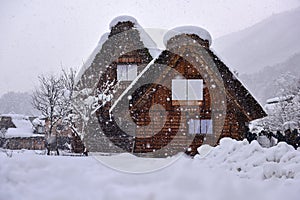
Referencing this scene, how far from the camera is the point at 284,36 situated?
55.8 meters

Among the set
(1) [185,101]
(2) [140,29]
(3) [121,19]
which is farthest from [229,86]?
(3) [121,19]

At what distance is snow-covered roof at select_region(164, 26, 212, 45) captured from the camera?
40.1ft

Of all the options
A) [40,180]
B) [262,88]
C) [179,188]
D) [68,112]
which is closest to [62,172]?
[40,180]

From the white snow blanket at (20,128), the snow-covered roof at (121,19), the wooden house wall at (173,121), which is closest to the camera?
the wooden house wall at (173,121)

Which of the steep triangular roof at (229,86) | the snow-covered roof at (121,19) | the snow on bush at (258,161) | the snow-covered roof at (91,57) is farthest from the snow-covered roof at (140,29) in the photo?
the snow on bush at (258,161)

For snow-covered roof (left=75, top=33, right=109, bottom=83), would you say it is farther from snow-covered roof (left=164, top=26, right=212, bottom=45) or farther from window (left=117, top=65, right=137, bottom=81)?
snow-covered roof (left=164, top=26, right=212, bottom=45)

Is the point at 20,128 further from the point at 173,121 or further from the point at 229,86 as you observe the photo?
the point at 229,86

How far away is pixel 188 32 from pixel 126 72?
209 inches

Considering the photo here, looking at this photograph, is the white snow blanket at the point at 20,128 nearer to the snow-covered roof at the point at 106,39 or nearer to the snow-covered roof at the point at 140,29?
the snow-covered roof at the point at 106,39

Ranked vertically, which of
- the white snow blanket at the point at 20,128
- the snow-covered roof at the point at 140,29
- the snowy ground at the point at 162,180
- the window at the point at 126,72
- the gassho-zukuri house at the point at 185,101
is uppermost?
the snow-covered roof at the point at 140,29

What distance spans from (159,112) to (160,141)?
1.03 m

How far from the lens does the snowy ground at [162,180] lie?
3885mm

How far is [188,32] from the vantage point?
12.3 metres

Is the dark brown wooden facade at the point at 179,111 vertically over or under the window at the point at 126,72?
under
